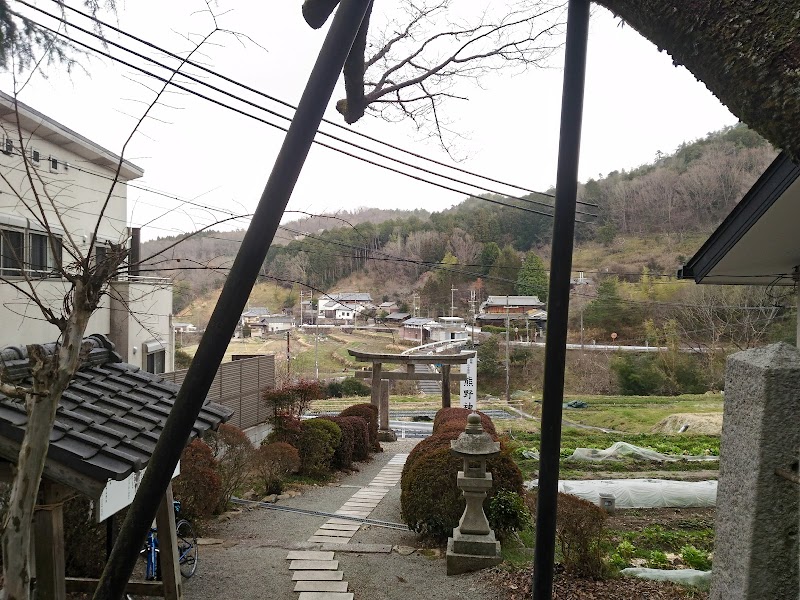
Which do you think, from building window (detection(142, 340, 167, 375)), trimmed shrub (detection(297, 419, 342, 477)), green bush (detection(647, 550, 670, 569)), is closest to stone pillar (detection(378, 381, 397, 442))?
trimmed shrub (detection(297, 419, 342, 477))

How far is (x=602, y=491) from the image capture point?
934 centimetres

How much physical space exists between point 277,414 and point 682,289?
98.7 feet

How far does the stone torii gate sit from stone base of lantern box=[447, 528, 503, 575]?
31.4ft

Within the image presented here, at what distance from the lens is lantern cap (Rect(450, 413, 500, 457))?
5844 mm

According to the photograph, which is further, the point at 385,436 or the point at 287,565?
the point at 385,436

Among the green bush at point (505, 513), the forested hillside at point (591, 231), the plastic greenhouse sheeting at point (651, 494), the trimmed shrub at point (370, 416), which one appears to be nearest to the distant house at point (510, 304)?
the forested hillside at point (591, 231)

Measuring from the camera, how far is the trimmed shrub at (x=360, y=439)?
1294cm

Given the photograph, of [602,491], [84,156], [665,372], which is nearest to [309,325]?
[665,372]

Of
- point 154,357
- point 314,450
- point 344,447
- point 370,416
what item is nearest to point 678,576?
point 314,450

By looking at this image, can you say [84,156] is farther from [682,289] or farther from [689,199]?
[682,289]

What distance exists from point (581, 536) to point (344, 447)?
772 centimetres

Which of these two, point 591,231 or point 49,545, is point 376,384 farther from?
point 591,231

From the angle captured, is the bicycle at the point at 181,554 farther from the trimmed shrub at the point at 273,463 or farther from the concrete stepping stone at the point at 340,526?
the trimmed shrub at the point at 273,463

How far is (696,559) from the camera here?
5.96m
